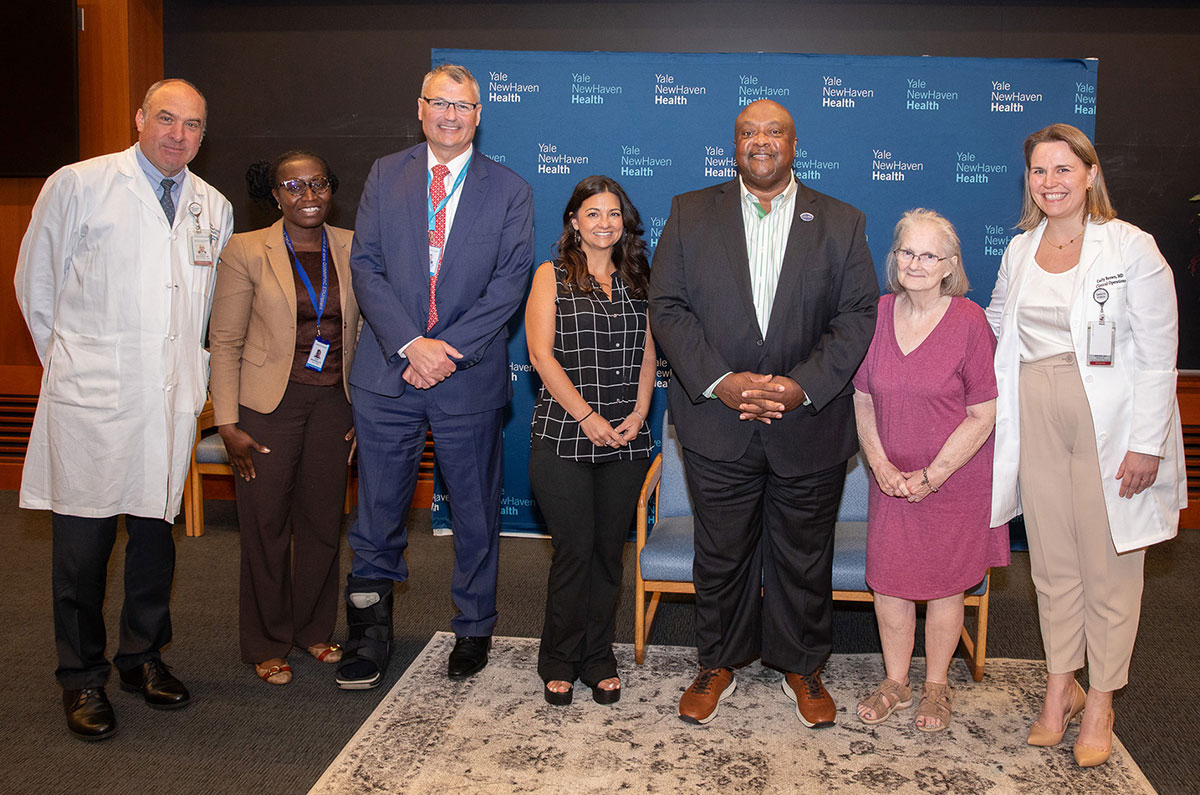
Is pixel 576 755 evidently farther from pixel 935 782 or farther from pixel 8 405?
pixel 8 405

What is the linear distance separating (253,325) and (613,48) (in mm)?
3222

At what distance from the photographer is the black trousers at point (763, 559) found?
290cm

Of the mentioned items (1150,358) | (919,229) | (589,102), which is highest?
(589,102)

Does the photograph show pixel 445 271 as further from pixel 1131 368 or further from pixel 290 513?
pixel 1131 368

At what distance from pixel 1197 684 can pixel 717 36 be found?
4.09 meters

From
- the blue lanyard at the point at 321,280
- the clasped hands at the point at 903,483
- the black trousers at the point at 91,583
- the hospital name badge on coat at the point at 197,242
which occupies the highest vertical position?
the hospital name badge on coat at the point at 197,242

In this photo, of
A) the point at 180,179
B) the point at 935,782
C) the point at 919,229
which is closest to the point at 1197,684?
the point at 935,782

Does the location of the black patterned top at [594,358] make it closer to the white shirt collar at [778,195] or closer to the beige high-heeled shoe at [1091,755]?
the white shirt collar at [778,195]

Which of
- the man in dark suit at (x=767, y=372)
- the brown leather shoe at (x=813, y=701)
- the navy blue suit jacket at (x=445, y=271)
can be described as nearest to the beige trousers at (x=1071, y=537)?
the man in dark suit at (x=767, y=372)

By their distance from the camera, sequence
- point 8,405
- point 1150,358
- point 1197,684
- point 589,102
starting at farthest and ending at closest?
point 8,405 → point 589,102 → point 1197,684 → point 1150,358

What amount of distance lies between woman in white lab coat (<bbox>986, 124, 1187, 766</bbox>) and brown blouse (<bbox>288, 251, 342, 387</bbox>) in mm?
2173

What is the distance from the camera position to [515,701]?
3.14 metres

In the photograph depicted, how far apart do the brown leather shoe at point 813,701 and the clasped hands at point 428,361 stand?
5.04ft

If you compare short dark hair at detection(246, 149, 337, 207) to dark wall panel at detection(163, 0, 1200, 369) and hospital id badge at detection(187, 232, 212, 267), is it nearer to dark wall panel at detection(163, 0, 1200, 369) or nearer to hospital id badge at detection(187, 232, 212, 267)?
hospital id badge at detection(187, 232, 212, 267)
